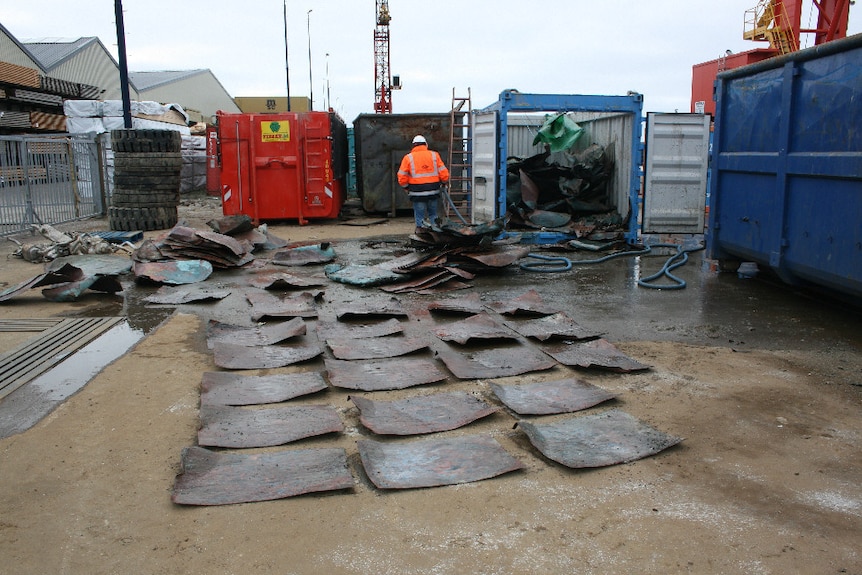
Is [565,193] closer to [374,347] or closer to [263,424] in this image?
[374,347]

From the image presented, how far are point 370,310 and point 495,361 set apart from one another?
196 centimetres

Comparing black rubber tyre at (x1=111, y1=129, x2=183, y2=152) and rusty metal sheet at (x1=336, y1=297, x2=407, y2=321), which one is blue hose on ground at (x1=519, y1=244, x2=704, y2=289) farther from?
black rubber tyre at (x1=111, y1=129, x2=183, y2=152)

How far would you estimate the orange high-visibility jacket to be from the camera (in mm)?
11766

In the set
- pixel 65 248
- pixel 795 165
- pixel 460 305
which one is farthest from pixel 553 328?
pixel 65 248

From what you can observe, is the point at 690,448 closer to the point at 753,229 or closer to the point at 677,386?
the point at 677,386

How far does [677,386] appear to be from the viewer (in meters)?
4.71

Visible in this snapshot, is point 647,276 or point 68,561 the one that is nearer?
point 68,561

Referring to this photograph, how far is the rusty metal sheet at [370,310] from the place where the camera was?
6504 millimetres

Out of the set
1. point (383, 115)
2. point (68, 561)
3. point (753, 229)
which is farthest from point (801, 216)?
point (383, 115)

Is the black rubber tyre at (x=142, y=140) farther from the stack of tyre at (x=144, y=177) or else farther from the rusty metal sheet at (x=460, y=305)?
the rusty metal sheet at (x=460, y=305)

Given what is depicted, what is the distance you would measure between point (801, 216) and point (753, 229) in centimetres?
100

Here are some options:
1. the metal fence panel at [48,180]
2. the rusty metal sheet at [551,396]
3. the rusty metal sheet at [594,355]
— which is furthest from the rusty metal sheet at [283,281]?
the metal fence panel at [48,180]

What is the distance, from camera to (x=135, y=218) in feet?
42.8

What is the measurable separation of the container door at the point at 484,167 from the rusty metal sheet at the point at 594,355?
20.4 ft
